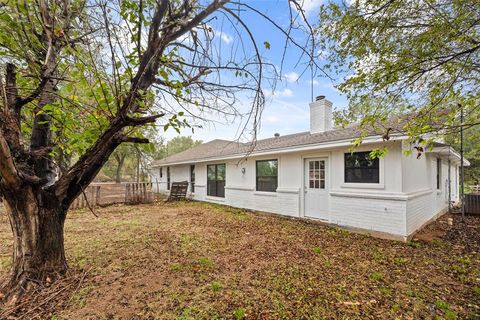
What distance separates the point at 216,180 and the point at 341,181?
25.2 feet

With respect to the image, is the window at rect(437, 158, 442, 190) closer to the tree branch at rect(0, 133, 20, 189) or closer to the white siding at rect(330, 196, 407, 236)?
the white siding at rect(330, 196, 407, 236)

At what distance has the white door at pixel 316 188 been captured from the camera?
7.64 metres

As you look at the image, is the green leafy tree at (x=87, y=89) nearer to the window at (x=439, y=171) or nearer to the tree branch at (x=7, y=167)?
the tree branch at (x=7, y=167)

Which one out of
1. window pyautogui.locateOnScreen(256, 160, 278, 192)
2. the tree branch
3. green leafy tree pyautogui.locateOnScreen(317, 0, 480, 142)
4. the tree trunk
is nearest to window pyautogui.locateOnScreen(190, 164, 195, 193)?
window pyautogui.locateOnScreen(256, 160, 278, 192)

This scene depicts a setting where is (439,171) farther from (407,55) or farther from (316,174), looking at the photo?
(407,55)

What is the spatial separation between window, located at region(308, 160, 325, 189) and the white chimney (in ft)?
6.50

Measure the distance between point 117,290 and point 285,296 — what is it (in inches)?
99.7

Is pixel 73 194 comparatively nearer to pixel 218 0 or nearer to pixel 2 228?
pixel 218 0

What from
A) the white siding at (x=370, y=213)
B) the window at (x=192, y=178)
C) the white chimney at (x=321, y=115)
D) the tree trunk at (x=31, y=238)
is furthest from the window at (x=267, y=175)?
the tree trunk at (x=31, y=238)

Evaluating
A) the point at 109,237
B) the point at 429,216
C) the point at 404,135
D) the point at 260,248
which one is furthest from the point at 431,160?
the point at 109,237

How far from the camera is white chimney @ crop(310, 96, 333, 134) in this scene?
9.07 metres

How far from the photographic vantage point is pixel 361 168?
661 centimetres

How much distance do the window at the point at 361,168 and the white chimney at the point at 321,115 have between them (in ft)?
8.29

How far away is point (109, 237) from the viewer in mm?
5891
